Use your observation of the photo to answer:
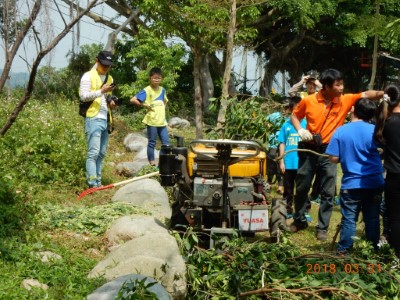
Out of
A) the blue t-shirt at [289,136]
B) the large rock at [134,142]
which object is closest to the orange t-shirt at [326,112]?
the blue t-shirt at [289,136]

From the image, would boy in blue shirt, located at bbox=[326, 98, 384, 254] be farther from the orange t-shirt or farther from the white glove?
the orange t-shirt

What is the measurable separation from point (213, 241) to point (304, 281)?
1.14 meters

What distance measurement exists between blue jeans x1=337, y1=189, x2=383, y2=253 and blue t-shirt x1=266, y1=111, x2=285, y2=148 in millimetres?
2423

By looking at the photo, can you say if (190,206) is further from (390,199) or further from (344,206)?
(390,199)

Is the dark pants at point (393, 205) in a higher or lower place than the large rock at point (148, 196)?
higher

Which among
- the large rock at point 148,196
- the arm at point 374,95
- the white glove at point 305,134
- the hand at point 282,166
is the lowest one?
the large rock at point 148,196

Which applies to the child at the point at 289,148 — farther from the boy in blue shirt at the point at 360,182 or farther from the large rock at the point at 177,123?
the large rock at the point at 177,123

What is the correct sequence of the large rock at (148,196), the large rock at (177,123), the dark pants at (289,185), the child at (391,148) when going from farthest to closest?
the large rock at (177,123) → the dark pants at (289,185) → the large rock at (148,196) → the child at (391,148)

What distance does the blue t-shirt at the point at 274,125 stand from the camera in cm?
870

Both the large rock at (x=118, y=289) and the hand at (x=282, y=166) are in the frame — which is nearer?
the large rock at (x=118, y=289)

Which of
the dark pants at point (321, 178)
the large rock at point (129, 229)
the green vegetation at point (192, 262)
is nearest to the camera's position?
the green vegetation at point (192, 262)

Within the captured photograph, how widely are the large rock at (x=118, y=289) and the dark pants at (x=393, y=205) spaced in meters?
2.45

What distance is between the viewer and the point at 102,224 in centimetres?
698

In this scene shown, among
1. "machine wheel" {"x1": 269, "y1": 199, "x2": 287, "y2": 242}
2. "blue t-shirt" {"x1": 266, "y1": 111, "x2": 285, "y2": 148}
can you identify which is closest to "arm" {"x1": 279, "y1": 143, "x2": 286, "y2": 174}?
"blue t-shirt" {"x1": 266, "y1": 111, "x2": 285, "y2": 148}
